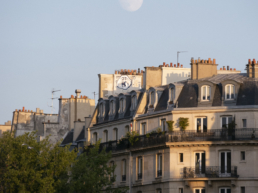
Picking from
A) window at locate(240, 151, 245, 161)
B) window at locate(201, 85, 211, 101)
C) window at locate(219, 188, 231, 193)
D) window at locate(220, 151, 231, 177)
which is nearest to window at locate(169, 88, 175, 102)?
window at locate(201, 85, 211, 101)

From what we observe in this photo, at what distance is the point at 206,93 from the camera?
173ft

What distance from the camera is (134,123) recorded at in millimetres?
57094

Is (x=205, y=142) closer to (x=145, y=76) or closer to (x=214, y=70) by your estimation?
(x=214, y=70)

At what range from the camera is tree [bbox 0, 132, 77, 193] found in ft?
164

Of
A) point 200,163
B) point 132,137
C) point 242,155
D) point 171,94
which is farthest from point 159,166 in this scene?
point 242,155

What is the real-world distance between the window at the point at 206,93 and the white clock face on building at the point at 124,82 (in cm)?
1643

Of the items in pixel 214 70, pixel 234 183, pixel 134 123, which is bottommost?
pixel 234 183

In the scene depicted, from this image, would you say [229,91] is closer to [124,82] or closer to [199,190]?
[199,190]

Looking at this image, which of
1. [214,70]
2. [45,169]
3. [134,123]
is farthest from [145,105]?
[45,169]

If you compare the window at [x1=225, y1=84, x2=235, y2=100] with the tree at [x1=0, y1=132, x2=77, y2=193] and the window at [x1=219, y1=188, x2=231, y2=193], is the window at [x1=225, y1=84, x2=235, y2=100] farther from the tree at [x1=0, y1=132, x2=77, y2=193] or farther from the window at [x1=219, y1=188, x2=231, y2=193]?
the tree at [x1=0, y1=132, x2=77, y2=193]

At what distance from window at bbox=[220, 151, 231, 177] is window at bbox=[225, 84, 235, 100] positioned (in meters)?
3.91

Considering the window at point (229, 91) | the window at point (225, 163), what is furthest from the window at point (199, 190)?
the window at point (229, 91)

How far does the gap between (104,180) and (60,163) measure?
3450mm

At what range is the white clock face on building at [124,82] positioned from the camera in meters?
68.2
